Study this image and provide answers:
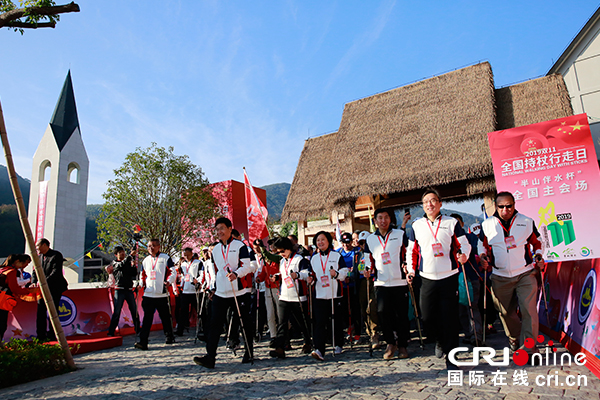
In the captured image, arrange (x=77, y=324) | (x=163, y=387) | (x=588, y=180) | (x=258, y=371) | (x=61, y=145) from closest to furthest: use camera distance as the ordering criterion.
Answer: (x=163, y=387), (x=258, y=371), (x=588, y=180), (x=77, y=324), (x=61, y=145)

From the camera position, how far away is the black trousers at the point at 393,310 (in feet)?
16.9

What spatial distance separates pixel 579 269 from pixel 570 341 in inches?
38.8

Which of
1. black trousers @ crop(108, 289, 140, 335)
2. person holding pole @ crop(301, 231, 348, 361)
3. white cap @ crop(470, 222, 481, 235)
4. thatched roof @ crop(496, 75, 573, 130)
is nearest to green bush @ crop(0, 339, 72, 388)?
black trousers @ crop(108, 289, 140, 335)

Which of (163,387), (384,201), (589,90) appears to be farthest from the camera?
(589,90)

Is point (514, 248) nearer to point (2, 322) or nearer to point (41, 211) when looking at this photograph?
point (2, 322)

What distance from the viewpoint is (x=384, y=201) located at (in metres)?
15.1

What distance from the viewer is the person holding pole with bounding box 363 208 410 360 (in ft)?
16.9

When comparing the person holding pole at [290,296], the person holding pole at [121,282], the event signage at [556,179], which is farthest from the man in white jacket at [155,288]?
the event signage at [556,179]

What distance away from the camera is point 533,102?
13.1 m

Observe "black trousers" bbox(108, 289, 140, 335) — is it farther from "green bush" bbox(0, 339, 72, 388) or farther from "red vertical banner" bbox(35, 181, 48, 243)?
"red vertical banner" bbox(35, 181, 48, 243)

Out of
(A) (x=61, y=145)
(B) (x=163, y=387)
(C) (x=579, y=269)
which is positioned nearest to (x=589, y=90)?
(C) (x=579, y=269)

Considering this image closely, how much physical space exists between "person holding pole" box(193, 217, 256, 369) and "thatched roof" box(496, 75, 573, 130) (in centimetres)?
1119

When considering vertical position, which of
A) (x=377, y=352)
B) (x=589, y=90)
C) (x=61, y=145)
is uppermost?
(x=61, y=145)

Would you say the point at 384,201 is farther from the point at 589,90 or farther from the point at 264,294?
the point at 589,90
